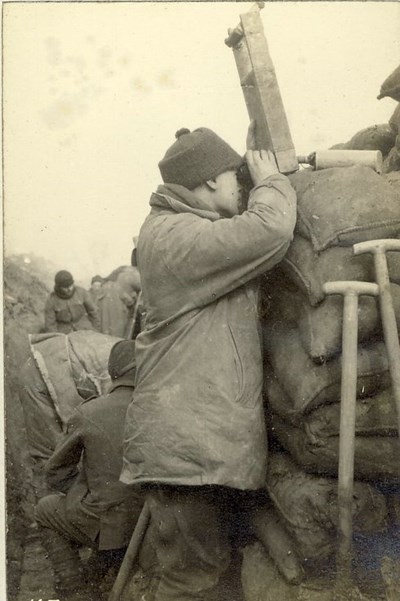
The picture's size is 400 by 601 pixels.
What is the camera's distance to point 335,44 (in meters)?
3.03

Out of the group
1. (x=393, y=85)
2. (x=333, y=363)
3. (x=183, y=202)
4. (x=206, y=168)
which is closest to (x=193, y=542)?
(x=333, y=363)

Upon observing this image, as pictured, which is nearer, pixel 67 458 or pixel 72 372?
pixel 67 458

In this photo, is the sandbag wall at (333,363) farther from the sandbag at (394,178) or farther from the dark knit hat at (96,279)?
the dark knit hat at (96,279)

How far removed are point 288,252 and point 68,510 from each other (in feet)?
5.51

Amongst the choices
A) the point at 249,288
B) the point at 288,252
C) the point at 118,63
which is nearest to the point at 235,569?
the point at 249,288

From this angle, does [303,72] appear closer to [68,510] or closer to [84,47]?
[84,47]

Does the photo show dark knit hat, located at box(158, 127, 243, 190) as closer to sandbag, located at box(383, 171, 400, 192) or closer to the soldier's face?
the soldier's face

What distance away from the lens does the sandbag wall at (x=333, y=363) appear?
2.20m

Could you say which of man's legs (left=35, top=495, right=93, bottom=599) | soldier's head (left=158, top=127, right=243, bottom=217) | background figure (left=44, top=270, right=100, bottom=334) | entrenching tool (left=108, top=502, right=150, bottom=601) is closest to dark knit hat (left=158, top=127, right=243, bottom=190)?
soldier's head (left=158, top=127, right=243, bottom=217)

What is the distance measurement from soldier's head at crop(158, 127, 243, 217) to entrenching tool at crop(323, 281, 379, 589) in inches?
23.7

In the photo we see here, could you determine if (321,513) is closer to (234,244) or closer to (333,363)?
(333,363)

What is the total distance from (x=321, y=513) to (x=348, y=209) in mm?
1077

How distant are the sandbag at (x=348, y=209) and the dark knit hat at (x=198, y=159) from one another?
0.36m

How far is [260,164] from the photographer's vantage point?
2.40 m
